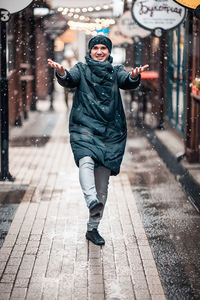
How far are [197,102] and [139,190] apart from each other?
2.08 metres

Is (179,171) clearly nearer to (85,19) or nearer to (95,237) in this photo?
(95,237)

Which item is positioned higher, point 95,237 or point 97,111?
point 97,111

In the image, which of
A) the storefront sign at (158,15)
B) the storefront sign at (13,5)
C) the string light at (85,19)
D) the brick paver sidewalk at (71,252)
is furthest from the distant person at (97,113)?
the string light at (85,19)

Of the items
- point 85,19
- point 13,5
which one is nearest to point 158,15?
point 13,5

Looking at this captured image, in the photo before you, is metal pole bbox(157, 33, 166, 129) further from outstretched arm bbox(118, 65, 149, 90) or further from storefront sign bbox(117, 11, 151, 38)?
outstretched arm bbox(118, 65, 149, 90)

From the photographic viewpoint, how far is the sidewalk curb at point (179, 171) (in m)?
7.75

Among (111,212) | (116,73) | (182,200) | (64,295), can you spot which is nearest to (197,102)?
(182,200)

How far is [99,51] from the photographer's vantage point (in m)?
5.74

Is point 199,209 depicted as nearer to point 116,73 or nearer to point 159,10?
point 116,73

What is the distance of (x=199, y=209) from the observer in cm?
705

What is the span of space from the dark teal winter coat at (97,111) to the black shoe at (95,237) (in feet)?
2.12

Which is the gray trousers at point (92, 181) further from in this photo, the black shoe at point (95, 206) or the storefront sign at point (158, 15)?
the storefront sign at point (158, 15)

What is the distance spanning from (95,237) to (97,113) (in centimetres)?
120

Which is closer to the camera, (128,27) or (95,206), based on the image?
(95,206)
